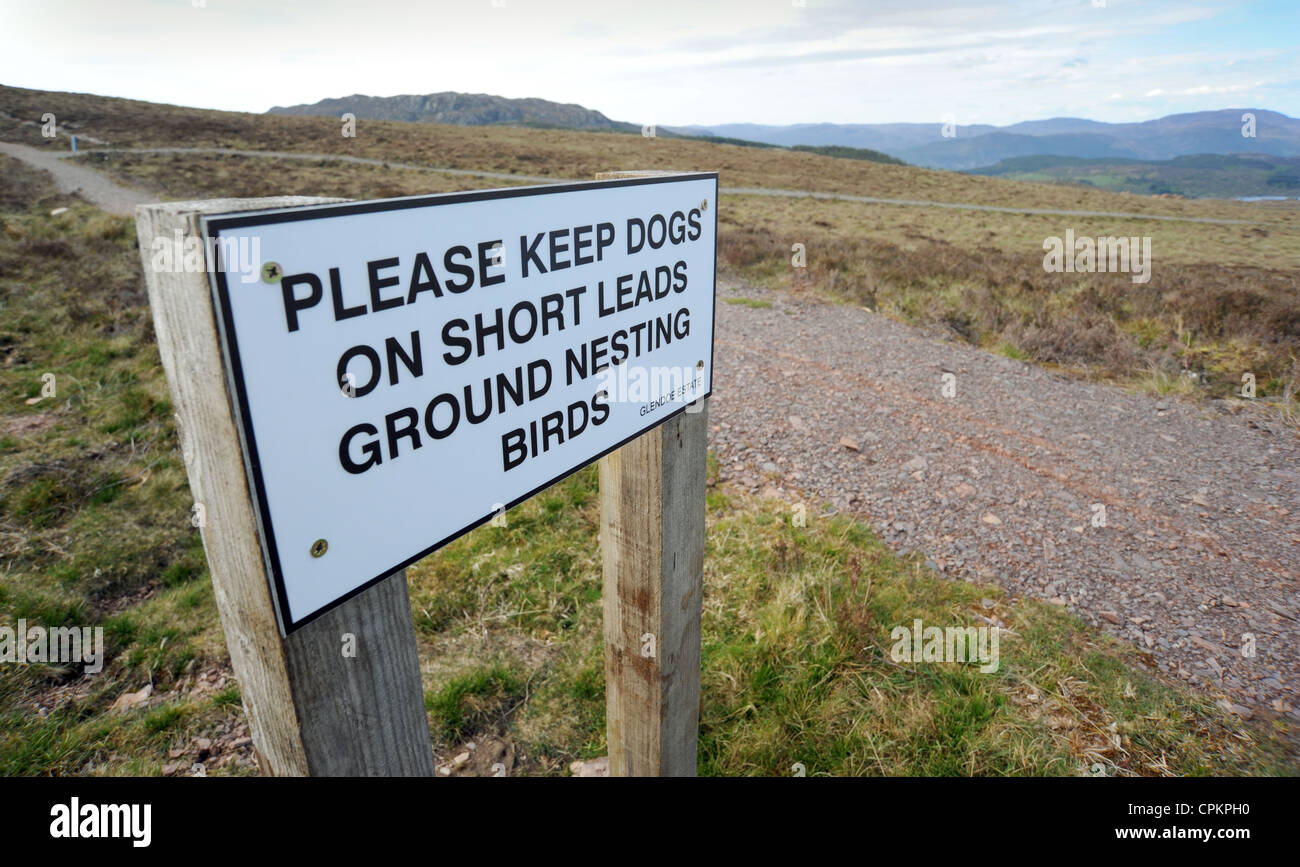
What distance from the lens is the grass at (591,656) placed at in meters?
2.82

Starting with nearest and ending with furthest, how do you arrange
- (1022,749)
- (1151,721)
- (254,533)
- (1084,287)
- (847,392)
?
(254,533) → (1022,749) → (1151,721) → (847,392) → (1084,287)

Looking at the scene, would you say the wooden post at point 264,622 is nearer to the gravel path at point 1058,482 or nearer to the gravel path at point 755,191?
the gravel path at point 1058,482

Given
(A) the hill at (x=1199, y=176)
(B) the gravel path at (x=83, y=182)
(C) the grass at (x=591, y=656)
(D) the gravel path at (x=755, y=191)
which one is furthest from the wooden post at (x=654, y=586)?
(A) the hill at (x=1199, y=176)

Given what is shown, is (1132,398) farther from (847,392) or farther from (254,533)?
(254,533)

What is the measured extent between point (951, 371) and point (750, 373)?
2313mm

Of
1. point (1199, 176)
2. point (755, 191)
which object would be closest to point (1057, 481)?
point (755, 191)

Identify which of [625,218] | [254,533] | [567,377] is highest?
[625,218]

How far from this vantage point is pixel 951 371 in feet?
24.5

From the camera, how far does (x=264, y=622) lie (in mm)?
971

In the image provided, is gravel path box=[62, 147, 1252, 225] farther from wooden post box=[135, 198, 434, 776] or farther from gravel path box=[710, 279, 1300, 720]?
wooden post box=[135, 198, 434, 776]

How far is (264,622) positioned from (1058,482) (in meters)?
5.56

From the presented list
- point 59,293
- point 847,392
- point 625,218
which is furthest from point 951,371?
point 59,293

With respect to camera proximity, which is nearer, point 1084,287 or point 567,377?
point 567,377

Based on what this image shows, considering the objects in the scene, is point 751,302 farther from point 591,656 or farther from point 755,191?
→ point 755,191
